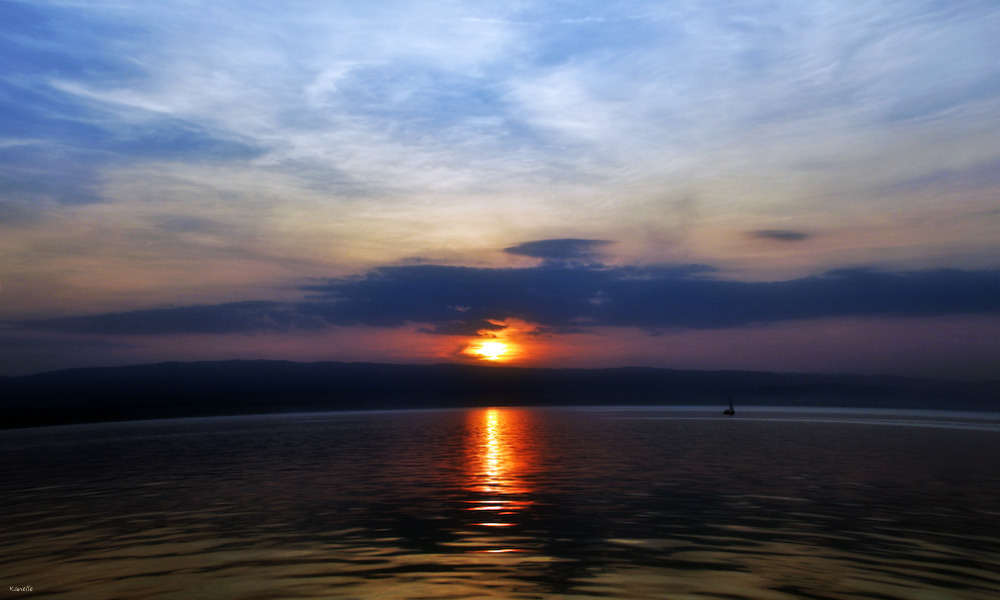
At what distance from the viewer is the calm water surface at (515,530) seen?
14.9m

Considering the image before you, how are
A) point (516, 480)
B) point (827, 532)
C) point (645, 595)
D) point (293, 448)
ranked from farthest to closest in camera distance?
point (293, 448) → point (516, 480) → point (827, 532) → point (645, 595)

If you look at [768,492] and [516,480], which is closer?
[768,492]

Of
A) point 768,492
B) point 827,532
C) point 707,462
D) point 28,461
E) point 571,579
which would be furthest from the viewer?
point 28,461

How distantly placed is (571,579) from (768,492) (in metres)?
16.4

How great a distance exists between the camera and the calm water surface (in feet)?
48.8

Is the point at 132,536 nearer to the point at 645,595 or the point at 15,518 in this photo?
the point at 15,518

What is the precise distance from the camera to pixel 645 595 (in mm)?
13781

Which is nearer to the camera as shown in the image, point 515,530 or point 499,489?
point 515,530

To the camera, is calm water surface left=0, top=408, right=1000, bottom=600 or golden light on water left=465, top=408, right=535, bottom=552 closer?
calm water surface left=0, top=408, right=1000, bottom=600

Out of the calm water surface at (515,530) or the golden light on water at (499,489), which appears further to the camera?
the golden light on water at (499,489)

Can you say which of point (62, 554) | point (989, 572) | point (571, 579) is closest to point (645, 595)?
point (571, 579)

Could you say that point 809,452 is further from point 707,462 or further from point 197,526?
point 197,526

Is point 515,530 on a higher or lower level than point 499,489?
higher

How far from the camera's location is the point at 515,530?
21.0 m
